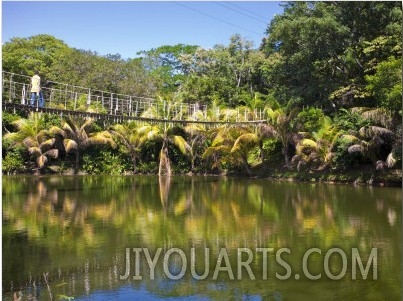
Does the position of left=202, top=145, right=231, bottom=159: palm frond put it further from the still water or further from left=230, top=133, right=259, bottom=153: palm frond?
the still water

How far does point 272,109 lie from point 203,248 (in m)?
14.9

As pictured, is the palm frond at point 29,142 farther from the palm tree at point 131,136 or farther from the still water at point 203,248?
the still water at point 203,248

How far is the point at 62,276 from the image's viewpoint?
5988 millimetres

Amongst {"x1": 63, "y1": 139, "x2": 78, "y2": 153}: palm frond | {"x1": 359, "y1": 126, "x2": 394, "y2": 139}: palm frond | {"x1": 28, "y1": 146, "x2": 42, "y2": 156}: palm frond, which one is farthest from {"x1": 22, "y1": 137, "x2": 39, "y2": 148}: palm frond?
{"x1": 359, "y1": 126, "x2": 394, "y2": 139}: palm frond

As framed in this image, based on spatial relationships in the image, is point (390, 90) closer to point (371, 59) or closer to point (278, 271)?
point (371, 59)

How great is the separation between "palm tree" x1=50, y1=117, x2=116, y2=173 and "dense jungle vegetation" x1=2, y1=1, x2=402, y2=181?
5cm

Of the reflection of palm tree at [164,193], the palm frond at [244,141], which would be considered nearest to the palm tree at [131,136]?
the palm frond at [244,141]

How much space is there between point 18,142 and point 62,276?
1860cm

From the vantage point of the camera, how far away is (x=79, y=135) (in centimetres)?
2362

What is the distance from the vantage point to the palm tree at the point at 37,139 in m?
22.8

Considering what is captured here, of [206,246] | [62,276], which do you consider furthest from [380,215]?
[62,276]

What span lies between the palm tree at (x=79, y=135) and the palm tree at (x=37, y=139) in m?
0.61

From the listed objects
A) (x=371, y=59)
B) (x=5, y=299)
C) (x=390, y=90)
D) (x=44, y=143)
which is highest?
(x=371, y=59)

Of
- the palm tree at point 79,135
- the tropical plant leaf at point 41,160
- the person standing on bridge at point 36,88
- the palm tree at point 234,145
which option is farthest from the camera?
the palm tree at point 79,135
